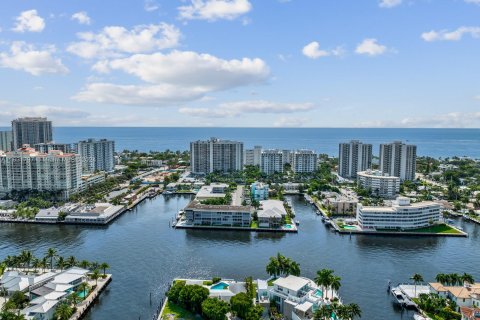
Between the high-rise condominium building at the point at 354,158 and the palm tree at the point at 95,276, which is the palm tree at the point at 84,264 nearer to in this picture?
the palm tree at the point at 95,276

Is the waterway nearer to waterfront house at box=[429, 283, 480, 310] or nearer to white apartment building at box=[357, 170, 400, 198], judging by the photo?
waterfront house at box=[429, 283, 480, 310]

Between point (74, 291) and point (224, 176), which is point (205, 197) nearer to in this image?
point (224, 176)

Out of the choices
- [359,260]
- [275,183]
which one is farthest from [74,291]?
[275,183]

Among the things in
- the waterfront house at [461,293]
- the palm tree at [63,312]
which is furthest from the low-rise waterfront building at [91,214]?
the waterfront house at [461,293]

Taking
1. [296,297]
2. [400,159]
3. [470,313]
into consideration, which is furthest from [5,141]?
[470,313]

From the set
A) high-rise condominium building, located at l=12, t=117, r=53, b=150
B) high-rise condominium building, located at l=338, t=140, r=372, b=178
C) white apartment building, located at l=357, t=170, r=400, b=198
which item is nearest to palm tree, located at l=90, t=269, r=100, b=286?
white apartment building, located at l=357, t=170, r=400, b=198
